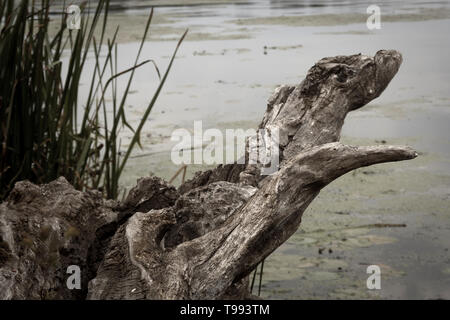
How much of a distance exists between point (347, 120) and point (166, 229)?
283 centimetres

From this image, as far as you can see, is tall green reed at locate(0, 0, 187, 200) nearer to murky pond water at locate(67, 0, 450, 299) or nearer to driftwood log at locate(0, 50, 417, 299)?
driftwood log at locate(0, 50, 417, 299)

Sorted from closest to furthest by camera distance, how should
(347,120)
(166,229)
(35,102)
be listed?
(166,229) < (35,102) < (347,120)

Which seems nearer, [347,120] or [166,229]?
[166,229]

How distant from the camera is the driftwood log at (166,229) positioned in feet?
5.66

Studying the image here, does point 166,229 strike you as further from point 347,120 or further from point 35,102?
point 347,120

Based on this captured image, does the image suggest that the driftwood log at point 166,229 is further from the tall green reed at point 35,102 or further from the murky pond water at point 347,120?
the murky pond water at point 347,120

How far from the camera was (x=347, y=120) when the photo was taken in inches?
180

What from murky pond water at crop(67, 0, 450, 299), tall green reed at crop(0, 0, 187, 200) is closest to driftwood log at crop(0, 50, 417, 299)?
tall green reed at crop(0, 0, 187, 200)

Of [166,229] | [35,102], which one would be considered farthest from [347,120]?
[166,229]

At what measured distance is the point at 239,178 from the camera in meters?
2.11

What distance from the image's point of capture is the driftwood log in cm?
172

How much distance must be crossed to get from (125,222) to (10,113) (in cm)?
62

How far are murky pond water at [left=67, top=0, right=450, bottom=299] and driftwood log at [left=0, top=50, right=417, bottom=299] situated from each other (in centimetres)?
84
